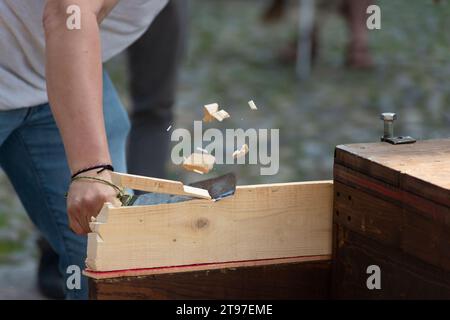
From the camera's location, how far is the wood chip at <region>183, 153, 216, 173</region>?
5.92 feet

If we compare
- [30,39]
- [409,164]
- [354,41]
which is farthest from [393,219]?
[354,41]

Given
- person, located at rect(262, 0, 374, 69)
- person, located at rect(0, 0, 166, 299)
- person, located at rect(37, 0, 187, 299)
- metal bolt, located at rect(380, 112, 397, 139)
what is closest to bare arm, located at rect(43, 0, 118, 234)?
person, located at rect(0, 0, 166, 299)

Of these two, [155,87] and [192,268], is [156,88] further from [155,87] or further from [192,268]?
[192,268]

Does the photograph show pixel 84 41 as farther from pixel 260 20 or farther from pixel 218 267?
pixel 260 20

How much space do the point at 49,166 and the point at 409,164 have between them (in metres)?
0.98

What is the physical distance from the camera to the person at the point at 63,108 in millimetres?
1696

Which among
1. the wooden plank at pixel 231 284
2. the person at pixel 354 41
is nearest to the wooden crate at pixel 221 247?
the wooden plank at pixel 231 284

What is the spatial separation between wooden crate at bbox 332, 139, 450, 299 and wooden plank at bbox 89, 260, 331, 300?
1.9 inches

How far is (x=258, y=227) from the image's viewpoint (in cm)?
184

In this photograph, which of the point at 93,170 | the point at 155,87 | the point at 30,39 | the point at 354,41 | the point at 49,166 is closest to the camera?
the point at 93,170

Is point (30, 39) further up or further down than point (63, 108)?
further up

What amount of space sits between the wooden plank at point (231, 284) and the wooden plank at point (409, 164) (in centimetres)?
24

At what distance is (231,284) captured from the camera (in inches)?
73.2

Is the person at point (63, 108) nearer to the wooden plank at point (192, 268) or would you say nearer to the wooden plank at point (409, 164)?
the wooden plank at point (192, 268)
